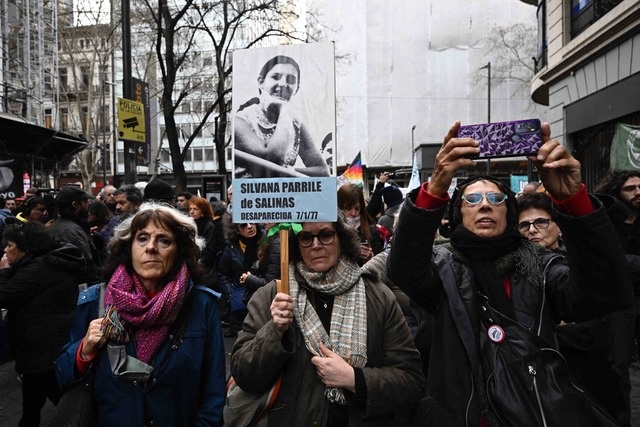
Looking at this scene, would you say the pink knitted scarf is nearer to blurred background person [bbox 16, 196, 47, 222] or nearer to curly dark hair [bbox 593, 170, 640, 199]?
curly dark hair [bbox 593, 170, 640, 199]

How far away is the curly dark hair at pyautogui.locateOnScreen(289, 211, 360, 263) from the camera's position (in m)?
2.65

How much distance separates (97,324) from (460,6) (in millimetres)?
40368

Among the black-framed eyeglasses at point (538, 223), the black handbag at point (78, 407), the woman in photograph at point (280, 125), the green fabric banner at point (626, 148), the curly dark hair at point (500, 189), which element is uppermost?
the green fabric banner at point (626, 148)

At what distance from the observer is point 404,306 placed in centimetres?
361

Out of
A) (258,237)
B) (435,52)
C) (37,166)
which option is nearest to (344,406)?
(258,237)

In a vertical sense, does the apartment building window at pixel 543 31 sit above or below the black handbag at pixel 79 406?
above

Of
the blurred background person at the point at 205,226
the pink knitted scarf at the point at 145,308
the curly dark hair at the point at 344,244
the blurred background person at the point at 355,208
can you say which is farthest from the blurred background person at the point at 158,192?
the curly dark hair at the point at 344,244

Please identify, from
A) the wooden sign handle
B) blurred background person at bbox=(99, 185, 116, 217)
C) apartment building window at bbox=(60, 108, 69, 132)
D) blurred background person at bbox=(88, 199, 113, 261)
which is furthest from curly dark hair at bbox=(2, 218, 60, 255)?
apartment building window at bbox=(60, 108, 69, 132)

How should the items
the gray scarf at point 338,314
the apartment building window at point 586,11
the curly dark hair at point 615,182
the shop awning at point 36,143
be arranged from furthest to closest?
1. the apartment building window at point 586,11
2. the shop awning at point 36,143
3. the curly dark hair at point 615,182
4. the gray scarf at point 338,314

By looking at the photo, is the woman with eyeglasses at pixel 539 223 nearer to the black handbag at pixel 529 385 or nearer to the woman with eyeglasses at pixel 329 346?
the woman with eyeglasses at pixel 329 346

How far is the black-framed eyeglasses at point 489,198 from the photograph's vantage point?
2.23 meters

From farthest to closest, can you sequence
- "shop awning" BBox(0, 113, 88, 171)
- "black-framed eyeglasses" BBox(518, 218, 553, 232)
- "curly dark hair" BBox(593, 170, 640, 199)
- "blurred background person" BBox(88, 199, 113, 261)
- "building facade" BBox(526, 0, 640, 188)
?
"shop awning" BBox(0, 113, 88, 171) < "building facade" BBox(526, 0, 640, 188) < "blurred background person" BBox(88, 199, 113, 261) < "curly dark hair" BBox(593, 170, 640, 199) < "black-framed eyeglasses" BBox(518, 218, 553, 232)

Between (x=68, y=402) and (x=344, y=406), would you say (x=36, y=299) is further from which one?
(x=344, y=406)

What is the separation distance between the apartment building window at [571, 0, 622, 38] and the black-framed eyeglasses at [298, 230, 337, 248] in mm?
10517
